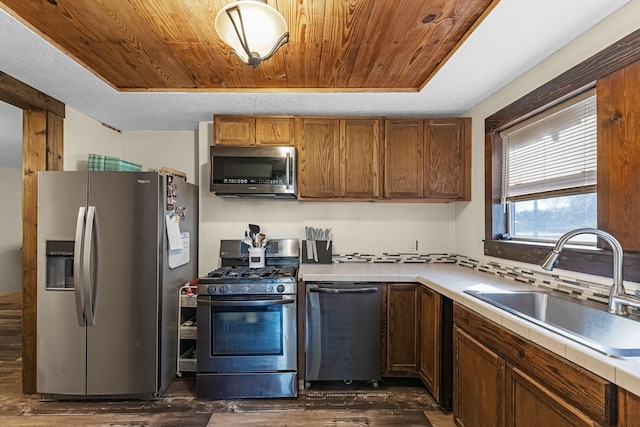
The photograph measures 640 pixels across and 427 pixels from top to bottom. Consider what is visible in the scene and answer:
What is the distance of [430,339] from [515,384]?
0.90m

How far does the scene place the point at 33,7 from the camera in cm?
149

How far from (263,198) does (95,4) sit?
1806 mm

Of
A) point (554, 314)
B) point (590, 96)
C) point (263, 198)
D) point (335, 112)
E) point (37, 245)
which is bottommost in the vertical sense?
point (554, 314)

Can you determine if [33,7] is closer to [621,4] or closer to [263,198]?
[263,198]

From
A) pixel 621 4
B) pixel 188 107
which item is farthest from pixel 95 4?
pixel 621 4

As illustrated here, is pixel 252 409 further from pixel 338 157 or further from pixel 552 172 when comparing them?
pixel 552 172

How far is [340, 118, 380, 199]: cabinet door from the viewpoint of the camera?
2.76m

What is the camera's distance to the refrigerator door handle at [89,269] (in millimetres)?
2176

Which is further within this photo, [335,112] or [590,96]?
[335,112]

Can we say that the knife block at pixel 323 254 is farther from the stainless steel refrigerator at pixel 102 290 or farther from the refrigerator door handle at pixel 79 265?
the refrigerator door handle at pixel 79 265

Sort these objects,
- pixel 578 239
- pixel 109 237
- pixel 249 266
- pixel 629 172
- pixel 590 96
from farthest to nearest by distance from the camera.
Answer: pixel 249 266
pixel 109 237
pixel 578 239
pixel 590 96
pixel 629 172

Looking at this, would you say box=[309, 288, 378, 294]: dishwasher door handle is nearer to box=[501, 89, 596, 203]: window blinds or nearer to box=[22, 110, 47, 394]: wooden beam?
box=[501, 89, 596, 203]: window blinds

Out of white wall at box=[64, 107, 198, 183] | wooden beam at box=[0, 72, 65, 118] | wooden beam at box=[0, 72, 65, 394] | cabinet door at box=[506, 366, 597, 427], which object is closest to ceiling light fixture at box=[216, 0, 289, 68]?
cabinet door at box=[506, 366, 597, 427]

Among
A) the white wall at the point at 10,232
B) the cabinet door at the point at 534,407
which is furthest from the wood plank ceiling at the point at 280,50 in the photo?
the white wall at the point at 10,232
